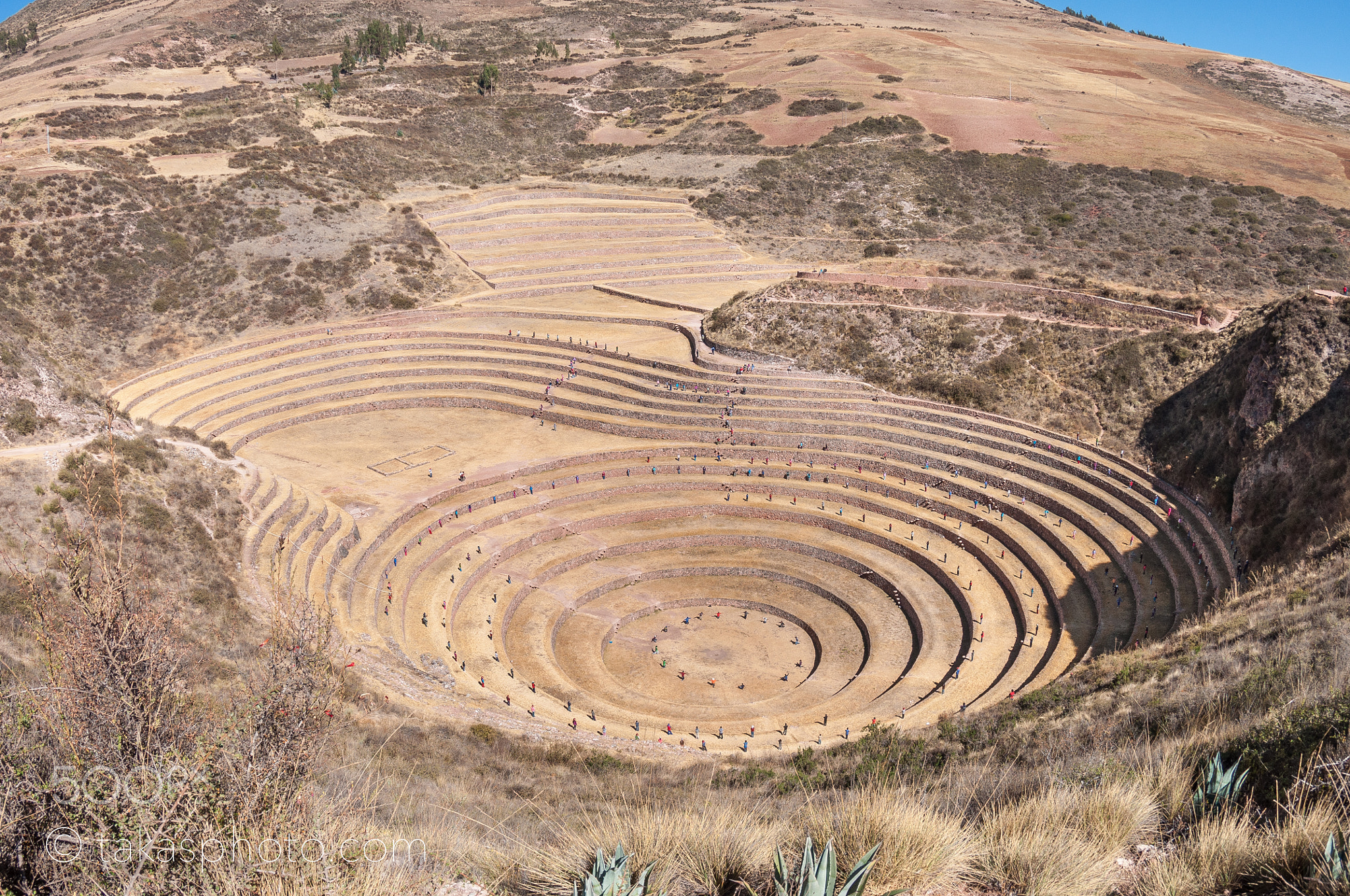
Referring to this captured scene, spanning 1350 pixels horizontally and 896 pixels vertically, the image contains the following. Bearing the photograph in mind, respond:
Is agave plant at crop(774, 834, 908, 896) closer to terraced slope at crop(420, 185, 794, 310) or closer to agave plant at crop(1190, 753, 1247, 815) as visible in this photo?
agave plant at crop(1190, 753, 1247, 815)

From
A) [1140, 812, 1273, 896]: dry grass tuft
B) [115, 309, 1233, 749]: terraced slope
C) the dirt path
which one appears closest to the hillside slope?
[115, 309, 1233, 749]: terraced slope

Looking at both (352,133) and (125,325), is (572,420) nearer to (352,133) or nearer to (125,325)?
(125,325)

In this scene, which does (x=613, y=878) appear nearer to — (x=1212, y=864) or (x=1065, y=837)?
(x=1065, y=837)

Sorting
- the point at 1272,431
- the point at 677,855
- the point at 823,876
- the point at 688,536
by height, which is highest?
the point at 823,876

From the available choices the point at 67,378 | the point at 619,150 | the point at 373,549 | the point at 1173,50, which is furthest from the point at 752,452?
the point at 1173,50

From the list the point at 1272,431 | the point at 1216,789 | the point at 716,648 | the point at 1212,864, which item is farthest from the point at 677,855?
the point at 1272,431
